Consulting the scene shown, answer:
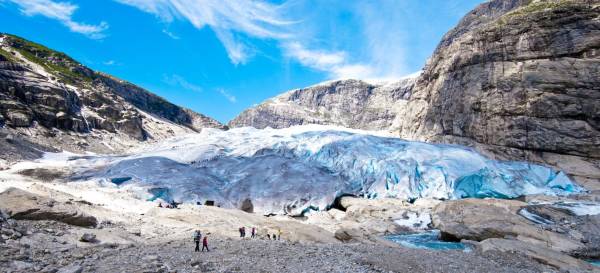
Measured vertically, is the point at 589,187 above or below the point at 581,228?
above

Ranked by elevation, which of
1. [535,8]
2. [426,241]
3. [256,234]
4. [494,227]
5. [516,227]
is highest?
[535,8]

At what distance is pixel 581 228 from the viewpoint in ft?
80.2

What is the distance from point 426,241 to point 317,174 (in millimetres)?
15135

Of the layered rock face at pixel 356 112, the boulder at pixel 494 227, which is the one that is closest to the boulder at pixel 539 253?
the boulder at pixel 494 227

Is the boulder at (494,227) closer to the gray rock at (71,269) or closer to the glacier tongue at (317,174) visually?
the glacier tongue at (317,174)

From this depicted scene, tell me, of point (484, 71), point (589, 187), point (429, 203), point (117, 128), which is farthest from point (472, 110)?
point (117, 128)

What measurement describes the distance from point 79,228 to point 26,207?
2.11m

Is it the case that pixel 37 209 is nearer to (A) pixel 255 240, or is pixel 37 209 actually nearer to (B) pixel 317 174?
(A) pixel 255 240

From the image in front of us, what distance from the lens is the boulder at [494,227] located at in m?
21.4

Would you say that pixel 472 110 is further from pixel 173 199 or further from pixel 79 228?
pixel 79 228

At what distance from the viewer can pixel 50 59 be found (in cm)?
10738

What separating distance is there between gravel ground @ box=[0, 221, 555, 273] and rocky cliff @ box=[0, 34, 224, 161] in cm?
3608

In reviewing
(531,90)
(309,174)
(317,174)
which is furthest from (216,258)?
(531,90)

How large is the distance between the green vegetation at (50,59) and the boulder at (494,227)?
88.9 meters
